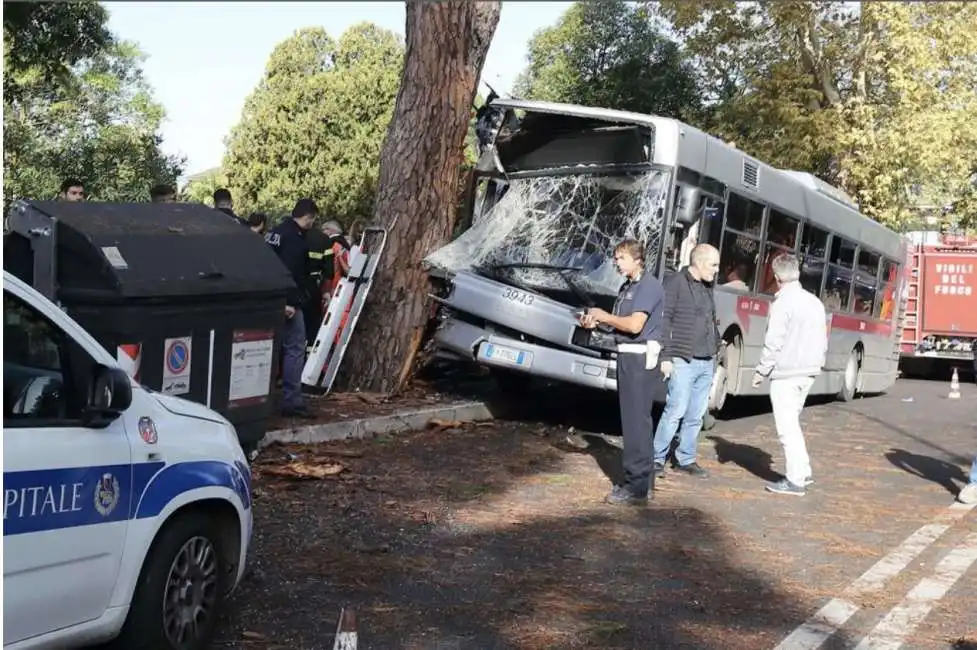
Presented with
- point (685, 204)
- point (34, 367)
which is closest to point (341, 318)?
point (685, 204)

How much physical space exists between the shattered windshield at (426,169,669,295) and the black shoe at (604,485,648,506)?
3.12 metres

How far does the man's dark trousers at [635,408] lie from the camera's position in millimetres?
7715

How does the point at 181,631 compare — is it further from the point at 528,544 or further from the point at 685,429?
the point at 685,429

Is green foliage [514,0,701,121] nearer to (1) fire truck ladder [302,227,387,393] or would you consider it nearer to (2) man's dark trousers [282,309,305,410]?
(1) fire truck ladder [302,227,387,393]

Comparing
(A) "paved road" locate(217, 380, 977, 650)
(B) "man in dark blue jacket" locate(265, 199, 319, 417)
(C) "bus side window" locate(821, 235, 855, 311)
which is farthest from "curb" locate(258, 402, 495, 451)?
(C) "bus side window" locate(821, 235, 855, 311)

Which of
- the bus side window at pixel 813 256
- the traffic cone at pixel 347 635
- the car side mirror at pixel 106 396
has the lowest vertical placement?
the traffic cone at pixel 347 635

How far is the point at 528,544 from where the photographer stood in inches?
269

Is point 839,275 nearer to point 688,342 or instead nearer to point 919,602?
point 688,342

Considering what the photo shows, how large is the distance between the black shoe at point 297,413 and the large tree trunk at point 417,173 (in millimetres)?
1824

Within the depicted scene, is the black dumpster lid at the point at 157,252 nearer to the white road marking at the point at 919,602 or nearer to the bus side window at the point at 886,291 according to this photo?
the white road marking at the point at 919,602

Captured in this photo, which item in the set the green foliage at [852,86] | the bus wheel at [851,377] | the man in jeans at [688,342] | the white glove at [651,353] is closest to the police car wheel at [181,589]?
the white glove at [651,353]

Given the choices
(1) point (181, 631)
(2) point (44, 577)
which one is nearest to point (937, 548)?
(1) point (181, 631)

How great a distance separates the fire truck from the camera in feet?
79.7

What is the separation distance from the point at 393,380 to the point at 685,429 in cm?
331
